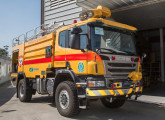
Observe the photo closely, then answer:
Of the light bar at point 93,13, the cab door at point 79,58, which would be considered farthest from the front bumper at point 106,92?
the light bar at point 93,13

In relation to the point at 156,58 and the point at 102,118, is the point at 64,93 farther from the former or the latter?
the point at 156,58

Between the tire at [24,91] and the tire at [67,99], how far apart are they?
281 centimetres

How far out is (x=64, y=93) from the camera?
558cm

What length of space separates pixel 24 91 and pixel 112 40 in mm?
4702

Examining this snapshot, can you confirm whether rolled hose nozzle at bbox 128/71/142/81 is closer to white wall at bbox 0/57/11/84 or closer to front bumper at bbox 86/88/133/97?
front bumper at bbox 86/88/133/97

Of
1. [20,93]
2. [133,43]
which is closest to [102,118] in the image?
[133,43]

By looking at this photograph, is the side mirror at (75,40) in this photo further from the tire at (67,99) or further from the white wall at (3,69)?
the white wall at (3,69)

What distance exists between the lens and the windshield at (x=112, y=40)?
202 inches

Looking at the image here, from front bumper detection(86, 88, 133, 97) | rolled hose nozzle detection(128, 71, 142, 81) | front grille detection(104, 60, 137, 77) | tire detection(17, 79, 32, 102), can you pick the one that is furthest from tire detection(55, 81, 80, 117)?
tire detection(17, 79, 32, 102)

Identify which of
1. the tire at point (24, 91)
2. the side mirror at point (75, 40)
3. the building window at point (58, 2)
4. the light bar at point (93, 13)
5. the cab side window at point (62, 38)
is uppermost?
the building window at point (58, 2)

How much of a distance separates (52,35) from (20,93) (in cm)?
360

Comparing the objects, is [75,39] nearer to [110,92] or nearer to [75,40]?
[75,40]

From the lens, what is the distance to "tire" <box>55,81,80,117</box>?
521 cm

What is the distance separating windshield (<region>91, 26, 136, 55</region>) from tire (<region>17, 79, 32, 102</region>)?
437 cm
